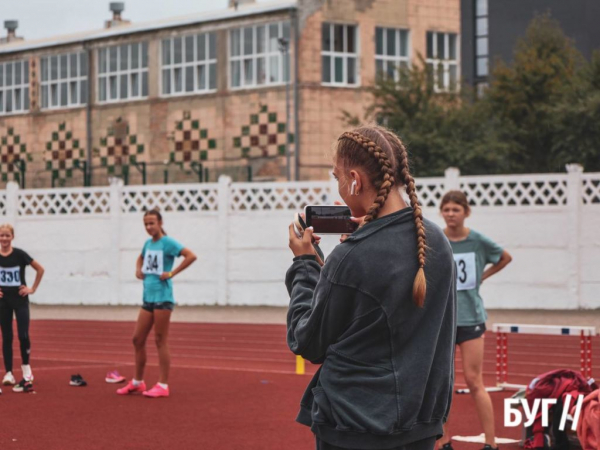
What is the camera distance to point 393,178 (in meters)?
3.81

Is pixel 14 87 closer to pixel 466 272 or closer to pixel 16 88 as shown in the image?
pixel 16 88

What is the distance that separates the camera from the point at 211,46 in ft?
123

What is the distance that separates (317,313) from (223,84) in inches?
1344

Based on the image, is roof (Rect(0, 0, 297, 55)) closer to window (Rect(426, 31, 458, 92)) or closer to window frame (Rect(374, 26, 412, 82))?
window frame (Rect(374, 26, 412, 82))

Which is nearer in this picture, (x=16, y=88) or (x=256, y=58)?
(x=256, y=58)

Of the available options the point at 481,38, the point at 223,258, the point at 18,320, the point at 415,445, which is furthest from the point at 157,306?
the point at 481,38

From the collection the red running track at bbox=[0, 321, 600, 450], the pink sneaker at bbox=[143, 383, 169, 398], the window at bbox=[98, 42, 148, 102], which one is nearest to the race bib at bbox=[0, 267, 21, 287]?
the red running track at bbox=[0, 321, 600, 450]

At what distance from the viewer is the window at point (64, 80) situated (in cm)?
4069

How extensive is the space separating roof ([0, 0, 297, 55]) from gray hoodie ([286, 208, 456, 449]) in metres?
32.8

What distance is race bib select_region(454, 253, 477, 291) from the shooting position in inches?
336

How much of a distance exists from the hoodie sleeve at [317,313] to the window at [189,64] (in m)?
34.2

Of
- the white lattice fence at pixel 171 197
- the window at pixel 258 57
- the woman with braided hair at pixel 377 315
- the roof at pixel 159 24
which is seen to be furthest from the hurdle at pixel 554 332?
the roof at pixel 159 24

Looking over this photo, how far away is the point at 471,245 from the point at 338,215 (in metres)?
5.03

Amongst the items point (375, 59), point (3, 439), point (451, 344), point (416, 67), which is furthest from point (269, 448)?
point (375, 59)
